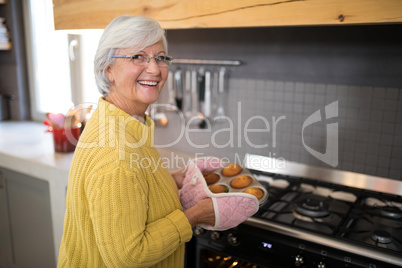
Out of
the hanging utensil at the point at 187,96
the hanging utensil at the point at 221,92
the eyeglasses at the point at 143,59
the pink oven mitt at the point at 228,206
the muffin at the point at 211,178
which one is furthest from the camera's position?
the hanging utensil at the point at 187,96

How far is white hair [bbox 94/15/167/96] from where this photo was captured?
0.95 meters

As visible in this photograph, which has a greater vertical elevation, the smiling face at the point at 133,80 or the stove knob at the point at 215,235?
the smiling face at the point at 133,80

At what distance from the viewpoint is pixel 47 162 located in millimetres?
1898

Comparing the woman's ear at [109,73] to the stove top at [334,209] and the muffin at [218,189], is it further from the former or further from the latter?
the stove top at [334,209]

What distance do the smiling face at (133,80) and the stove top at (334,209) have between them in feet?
1.96

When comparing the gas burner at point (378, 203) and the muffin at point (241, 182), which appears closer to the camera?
the muffin at point (241, 182)

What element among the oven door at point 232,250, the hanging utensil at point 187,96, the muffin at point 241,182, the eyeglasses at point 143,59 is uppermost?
the eyeglasses at point 143,59

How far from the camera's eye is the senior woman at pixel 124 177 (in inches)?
34.2

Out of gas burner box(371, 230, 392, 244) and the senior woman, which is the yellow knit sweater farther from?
gas burner box(371, 230, 392, 244)

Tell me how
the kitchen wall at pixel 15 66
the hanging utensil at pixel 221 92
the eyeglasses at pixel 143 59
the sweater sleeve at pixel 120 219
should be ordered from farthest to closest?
1. the kitchen wall at pixel 15 66
2. the hanging utensil at pixel 221 92
3. the eyeglasses at pixel 143 59
4. the sweater sleeve at pixel 120 219

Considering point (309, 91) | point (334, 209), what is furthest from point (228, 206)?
point (309, 91)

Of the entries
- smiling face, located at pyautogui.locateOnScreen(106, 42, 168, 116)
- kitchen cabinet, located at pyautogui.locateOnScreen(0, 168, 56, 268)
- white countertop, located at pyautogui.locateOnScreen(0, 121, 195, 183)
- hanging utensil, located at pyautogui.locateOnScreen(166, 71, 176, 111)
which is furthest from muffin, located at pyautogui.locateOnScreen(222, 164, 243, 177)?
kitchen cabinet, located at pyautogui.locateOnScreen(0, 168, 56, 268)

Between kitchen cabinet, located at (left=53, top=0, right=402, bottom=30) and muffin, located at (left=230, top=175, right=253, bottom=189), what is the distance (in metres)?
0.52

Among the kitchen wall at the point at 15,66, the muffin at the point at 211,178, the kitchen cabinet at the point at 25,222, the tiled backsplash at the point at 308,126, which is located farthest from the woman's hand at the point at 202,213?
the kitchen wall at the point at 15,66
